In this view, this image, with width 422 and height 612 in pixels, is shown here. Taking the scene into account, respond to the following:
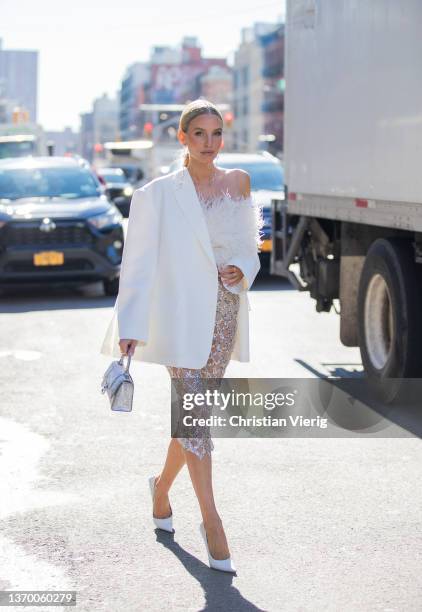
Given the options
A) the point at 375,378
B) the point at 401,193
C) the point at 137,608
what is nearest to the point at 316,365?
the point at 375,378

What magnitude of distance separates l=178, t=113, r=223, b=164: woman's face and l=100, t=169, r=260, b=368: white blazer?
0.36ft

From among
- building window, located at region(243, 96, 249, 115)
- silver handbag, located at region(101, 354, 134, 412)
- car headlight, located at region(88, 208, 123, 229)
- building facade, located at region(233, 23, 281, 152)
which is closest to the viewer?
silver handbag, located at region(101, 354, 134, 412)

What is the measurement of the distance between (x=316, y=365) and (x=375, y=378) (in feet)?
4.32

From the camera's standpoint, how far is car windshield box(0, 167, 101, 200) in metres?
15.9

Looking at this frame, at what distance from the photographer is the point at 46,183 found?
52.9 ft

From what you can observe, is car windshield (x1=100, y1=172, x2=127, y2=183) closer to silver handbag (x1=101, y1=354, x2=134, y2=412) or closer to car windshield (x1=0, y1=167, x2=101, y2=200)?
car windshield (x1=0, y1=167, x2=101, y2=200)

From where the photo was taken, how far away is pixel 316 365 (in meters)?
9.84

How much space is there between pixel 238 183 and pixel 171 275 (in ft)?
1.59

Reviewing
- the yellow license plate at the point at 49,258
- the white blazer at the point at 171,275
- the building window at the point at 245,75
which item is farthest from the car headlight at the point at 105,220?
the building window at the point at 245,75

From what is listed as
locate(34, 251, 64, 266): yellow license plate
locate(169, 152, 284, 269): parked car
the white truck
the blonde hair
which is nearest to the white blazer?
the blonde hair

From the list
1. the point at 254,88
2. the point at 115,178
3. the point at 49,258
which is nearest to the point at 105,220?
the point at 49,258

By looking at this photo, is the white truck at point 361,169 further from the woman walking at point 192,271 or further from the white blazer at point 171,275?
the white blazer at point 171,275

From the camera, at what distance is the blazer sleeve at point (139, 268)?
487cm

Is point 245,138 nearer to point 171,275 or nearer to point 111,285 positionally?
point 111,285
